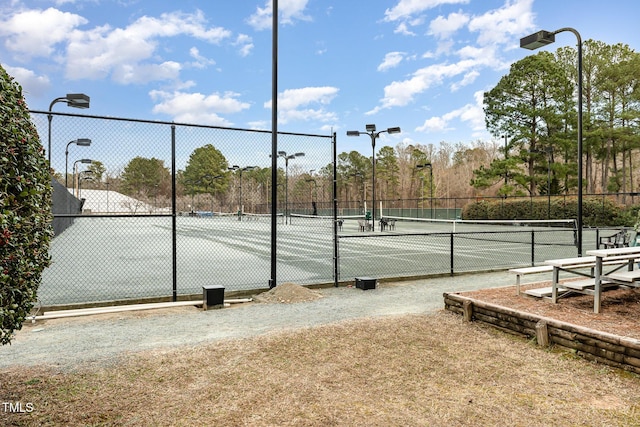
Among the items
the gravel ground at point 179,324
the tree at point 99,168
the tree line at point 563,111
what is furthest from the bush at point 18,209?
the tree line at point 563,111

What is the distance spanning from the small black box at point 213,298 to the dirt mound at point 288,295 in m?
0.74

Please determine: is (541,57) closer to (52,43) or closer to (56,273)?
(52,43)

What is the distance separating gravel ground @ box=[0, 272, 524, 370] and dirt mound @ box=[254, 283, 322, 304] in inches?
7.2

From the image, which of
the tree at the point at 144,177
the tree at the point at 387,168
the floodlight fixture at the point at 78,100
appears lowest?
the tree at the point at 144,177

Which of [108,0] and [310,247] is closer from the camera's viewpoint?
[108,0]

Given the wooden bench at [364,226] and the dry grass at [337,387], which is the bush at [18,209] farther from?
the wooden bench at [364,226]

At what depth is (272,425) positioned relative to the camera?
318cm

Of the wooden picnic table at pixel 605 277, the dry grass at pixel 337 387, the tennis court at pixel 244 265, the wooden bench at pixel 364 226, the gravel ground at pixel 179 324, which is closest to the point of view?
the dry grass at pixel 337 387

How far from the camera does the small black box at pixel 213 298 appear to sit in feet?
22.9

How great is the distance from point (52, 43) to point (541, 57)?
1596 inches

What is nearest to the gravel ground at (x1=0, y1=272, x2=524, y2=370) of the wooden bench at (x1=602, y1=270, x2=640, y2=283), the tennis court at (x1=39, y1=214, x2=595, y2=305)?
the tennis court at (x1=39, y1=214, x2=595, y2=305)

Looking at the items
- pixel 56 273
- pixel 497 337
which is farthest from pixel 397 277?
pixel 56 273

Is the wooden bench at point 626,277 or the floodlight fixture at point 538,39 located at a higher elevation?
the floodlight fixture at point 538,39

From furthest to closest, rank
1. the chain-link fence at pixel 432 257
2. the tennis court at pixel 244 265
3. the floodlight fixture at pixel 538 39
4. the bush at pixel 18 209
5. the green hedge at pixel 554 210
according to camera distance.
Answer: the green hedge at pixel 554 210, the chain-link fence at pixel 432 257, the floodlight fixture at pixel 538 39, the tennis court at pixel 244 265, the bush at pixel 18 209
